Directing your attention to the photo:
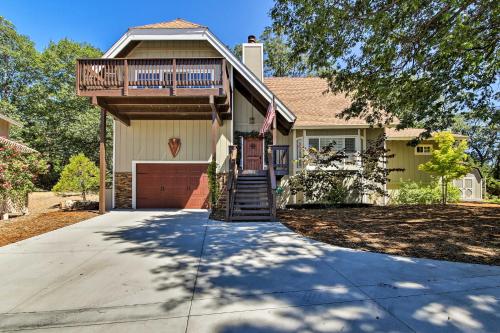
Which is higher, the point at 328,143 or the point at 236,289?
the point at 328,143

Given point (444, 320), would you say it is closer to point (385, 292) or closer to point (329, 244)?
point (385, 292)

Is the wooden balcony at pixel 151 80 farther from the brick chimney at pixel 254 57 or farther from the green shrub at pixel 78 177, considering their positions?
the brick chimney at pixel 254 57

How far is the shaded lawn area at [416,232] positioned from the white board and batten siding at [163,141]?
4.78 m

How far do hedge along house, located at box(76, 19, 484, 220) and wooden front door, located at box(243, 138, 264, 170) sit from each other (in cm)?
5

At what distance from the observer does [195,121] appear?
39.8 ft

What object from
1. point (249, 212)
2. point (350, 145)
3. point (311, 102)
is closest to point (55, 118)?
point (311, 102)

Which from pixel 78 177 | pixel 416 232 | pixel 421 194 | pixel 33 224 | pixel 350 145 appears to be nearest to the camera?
pixel 416 232

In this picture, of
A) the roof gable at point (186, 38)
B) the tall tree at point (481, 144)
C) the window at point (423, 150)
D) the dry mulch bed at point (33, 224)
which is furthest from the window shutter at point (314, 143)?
the tall tree at point (481, 144)

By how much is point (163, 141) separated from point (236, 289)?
381 inches

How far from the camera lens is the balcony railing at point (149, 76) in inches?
360

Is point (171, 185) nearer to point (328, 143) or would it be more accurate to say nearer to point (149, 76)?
point (149, 76)

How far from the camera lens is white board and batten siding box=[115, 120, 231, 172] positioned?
39.3 feet

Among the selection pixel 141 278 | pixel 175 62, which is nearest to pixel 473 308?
pixel 141 278

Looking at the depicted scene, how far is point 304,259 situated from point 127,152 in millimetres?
9821
